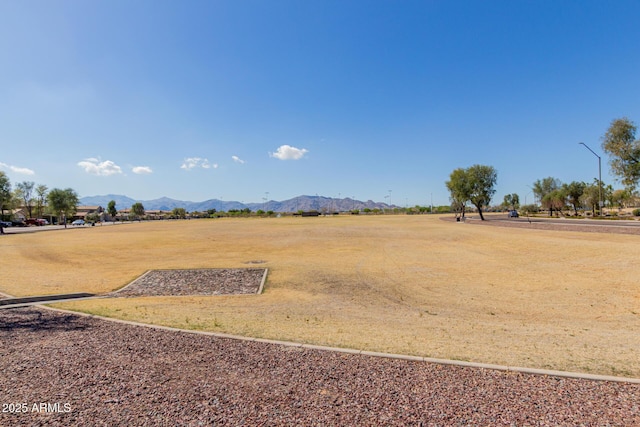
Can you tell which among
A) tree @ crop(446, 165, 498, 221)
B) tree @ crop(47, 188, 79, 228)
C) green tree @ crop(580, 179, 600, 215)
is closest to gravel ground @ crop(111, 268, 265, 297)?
tree @ crop(446, 165, 498, 221)

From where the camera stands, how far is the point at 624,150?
38.9 meters

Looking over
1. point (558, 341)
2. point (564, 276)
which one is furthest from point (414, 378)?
point (564, 276)

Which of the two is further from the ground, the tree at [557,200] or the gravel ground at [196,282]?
the tree at [557,200]

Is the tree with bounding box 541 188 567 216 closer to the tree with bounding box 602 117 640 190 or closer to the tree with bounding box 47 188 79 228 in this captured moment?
the tree with bounding box 602 117 640 190

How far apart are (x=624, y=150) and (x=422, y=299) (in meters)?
45.0

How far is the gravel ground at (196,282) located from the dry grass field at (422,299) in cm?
106

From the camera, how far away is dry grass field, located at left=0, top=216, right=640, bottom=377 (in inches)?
288

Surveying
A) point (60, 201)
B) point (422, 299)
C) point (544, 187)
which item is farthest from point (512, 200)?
point (60, 201)

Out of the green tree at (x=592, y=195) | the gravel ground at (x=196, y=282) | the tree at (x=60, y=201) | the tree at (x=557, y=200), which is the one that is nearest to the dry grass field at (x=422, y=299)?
the gravel ground at (x=196, y=282)

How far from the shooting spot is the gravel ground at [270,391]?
4133 millimetres

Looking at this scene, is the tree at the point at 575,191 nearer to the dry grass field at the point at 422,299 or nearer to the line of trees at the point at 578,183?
the line of trees at the point at 578,183

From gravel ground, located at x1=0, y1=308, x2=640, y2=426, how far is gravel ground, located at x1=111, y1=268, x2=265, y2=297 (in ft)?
27.7

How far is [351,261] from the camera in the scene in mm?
21797

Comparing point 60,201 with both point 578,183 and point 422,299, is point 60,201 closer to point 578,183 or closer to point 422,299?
point 422,299
